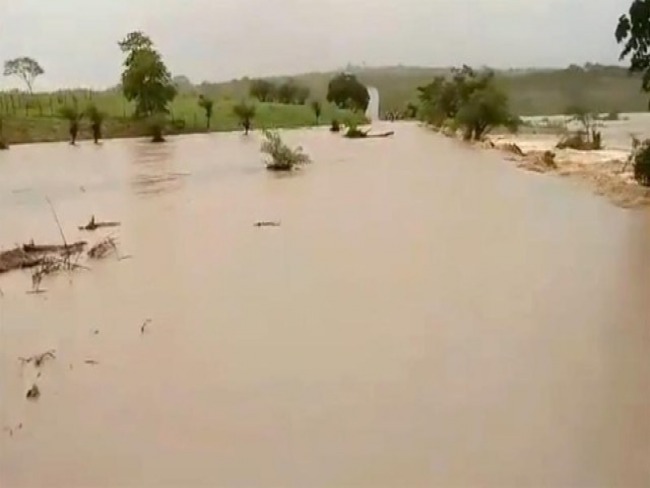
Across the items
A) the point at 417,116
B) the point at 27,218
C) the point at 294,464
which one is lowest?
the point at 294,464

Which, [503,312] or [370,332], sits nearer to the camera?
[370,332]

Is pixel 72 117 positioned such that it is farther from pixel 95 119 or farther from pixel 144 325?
pixel 144 325

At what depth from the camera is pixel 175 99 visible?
3.58m

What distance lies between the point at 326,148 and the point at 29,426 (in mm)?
3560

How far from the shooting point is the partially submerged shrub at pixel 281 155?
201 inches

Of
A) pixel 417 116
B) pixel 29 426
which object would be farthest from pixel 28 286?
pixel 417 116

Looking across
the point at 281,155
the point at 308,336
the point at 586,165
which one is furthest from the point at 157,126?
the point at 586,165

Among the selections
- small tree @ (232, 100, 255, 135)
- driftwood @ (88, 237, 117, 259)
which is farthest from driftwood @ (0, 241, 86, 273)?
small tree @ (232, 100, 255, 135)

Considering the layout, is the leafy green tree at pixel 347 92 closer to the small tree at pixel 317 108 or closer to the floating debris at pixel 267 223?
the small tree at pixel 317 108

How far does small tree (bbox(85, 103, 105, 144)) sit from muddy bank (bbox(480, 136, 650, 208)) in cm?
306

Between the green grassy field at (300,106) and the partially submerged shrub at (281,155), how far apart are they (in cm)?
54

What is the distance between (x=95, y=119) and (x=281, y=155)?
1.96 m

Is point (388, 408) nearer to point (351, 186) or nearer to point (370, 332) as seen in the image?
point (370, 332)

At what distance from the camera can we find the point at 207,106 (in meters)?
3.66
